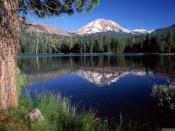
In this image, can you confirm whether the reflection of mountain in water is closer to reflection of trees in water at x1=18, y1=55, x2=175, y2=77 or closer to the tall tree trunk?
reflection of trees in water at x1=18, y1=55, x2=175, y2=77

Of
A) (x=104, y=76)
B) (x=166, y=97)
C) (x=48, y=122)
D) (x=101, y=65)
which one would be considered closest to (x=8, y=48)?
(x=48, y=122)

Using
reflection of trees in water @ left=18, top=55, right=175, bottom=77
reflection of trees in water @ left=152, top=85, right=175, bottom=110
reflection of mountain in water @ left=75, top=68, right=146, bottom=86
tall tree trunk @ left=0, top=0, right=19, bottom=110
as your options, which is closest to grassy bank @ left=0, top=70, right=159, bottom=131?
tall tree trunk @ left=0, top=0, right=19, bottom=110

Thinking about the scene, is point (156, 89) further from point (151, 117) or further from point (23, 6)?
point (23, 6)

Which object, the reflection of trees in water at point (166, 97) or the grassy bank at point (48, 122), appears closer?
the grassy bank at point (48, 122)

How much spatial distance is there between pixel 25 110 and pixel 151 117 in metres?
10.2

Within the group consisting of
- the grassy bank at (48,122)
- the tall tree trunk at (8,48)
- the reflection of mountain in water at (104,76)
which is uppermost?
the tall tree trunk at (8,48)

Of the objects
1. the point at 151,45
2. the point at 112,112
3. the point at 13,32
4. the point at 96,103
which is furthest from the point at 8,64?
the point at 151,45

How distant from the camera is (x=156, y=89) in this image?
26516mm

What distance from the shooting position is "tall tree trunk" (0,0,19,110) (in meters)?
10.6

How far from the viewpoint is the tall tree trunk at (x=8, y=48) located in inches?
417

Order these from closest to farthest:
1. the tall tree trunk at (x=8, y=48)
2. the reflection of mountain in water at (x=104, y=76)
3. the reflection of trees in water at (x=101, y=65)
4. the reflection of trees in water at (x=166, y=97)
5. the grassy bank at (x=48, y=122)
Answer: the grassy bank at (x=48, y=122)
the tall tree trunk at (x=8, y=48)
the reflection of trees in water at (x=166, y=97)
the reflection of mountain in water at (x=104, y=76)
the reflection of trees in water at (x=101, y=65)

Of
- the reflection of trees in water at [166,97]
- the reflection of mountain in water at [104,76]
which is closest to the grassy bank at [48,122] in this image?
the reflection of trees in water at [166,97]

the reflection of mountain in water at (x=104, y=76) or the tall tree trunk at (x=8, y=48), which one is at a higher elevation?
the tall tree trunk at (x=8, y=48)

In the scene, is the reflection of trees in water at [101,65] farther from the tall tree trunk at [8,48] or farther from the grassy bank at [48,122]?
the tall tree trunk at [8,48]
